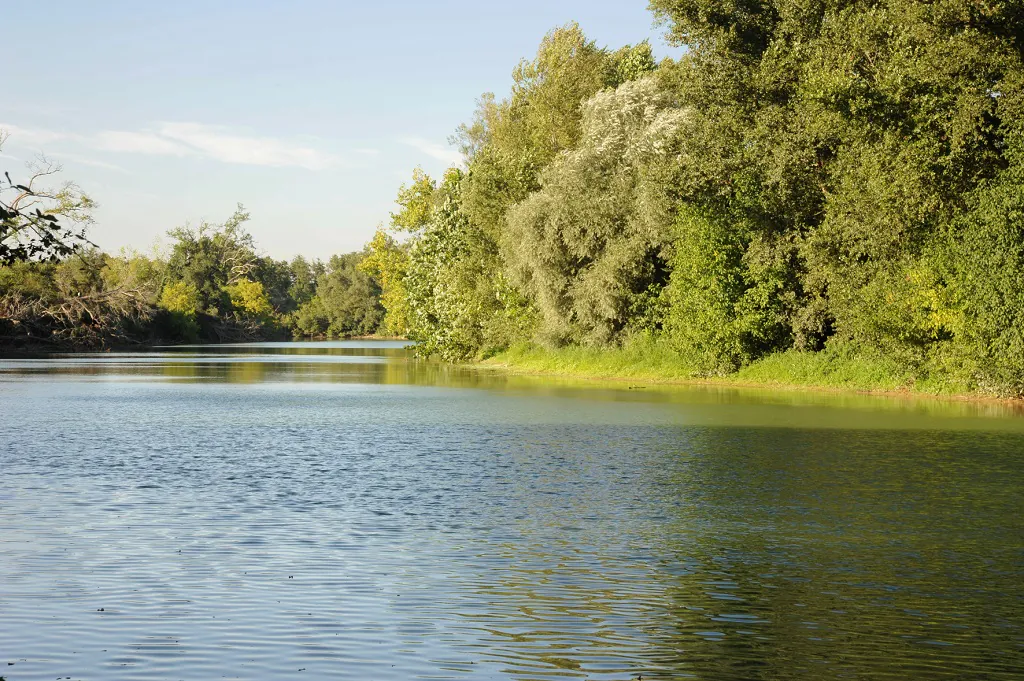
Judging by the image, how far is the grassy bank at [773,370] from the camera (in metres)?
44.0

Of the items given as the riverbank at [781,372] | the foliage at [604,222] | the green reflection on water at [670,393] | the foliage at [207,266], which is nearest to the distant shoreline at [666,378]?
the riverbank at [781,372]

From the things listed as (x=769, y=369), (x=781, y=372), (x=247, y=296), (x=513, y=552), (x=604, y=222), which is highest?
(x=604, y=222)

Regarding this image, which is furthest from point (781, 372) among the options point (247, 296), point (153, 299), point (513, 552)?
point (247, 296)

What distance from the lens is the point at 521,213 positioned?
190 feet

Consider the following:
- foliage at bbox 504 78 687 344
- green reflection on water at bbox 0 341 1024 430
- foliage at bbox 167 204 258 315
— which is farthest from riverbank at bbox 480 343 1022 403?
foliage at bbox 167 204 258 315

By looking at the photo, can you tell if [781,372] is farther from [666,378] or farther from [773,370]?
[666,378]

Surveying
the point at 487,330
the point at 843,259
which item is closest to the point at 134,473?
the point at 843,259

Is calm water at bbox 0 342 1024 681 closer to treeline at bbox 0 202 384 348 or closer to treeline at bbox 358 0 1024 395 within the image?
treeline at bbox 358 0 1024 395

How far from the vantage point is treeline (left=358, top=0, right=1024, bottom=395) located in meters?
38.1

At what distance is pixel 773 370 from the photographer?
49.8m

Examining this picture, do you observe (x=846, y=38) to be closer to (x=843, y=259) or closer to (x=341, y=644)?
(x=843, y=259)

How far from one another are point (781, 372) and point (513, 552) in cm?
3714

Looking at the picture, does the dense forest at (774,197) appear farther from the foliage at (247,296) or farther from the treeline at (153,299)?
the foliage at (247,296)

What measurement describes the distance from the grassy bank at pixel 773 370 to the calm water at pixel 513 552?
13.2 m
